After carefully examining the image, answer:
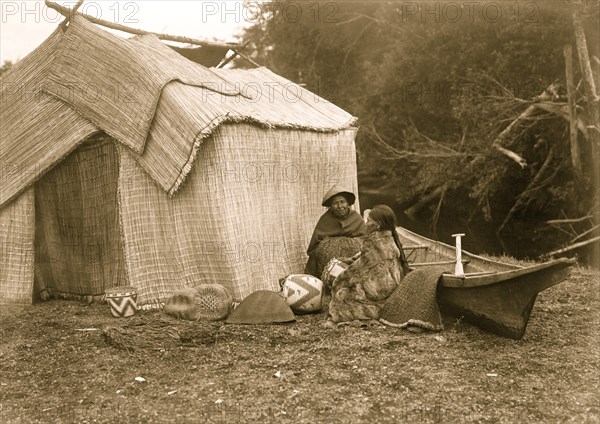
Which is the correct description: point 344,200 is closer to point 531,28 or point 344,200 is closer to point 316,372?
point 316,372

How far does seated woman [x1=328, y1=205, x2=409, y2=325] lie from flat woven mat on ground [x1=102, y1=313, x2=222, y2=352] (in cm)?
121

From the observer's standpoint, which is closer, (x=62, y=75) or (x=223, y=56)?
(x=62, y=75)

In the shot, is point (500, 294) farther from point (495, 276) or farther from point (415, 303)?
point (415, 303)

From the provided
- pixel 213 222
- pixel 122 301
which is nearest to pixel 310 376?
pixel 213 222

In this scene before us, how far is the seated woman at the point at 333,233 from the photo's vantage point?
297 inches

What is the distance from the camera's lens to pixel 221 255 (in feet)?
22.5

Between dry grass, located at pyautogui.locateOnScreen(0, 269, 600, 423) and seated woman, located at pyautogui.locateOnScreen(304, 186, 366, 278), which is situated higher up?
seated woman, located at pyautogui.locateOnScreen(304, 186, 366, 278)

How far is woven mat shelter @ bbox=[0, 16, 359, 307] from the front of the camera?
6945 millimetres

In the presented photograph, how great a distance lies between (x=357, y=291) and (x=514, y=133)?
10.2m

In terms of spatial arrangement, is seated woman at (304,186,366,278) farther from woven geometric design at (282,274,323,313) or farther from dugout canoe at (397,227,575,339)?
dugout canoe at (397,227,575,339)

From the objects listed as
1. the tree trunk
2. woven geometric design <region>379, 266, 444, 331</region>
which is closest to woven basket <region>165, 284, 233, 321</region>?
woven geometric design <region>379, 266, 444, 331</region>

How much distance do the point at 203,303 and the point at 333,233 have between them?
188 cm

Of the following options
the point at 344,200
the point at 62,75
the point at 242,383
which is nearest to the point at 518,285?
the point at 242,383

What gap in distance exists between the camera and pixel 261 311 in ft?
21.4
